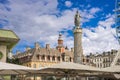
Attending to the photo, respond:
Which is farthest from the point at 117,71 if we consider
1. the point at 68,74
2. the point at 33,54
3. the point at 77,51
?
the point at 33,54

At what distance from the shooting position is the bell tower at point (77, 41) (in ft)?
134

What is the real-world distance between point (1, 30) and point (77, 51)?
19498 millimetres

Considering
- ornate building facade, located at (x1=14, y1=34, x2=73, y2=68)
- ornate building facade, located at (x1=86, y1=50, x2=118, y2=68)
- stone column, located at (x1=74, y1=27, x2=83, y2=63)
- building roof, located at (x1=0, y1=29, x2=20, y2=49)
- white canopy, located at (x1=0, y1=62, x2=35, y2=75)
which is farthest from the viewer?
ornate building facade, located at (x1=86, y1=50, x2=118, y2=68)

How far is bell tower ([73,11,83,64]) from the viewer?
40.8m

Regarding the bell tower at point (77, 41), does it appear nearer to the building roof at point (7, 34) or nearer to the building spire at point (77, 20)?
the building spire at point (77, 20)

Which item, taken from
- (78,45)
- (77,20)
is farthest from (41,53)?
(78,45)

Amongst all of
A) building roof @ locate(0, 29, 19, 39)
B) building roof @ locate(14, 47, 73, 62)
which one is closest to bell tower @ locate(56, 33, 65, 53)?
building roof @ locate(14, 47, 73, 62)

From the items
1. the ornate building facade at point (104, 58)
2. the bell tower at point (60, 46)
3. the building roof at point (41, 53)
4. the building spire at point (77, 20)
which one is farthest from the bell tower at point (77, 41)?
the ornate building facade at point (104, 58)

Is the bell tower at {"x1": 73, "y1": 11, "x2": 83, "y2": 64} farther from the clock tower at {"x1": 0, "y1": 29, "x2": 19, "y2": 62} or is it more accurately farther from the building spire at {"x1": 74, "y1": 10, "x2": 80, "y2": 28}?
the clock tower at {"x1": 0, "y1": 29, "x2": 19, "y2": 62}

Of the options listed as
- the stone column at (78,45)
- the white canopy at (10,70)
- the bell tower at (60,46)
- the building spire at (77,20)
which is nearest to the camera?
the white canopy at (10,70)

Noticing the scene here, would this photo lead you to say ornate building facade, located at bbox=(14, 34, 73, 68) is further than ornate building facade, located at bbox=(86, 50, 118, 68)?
No

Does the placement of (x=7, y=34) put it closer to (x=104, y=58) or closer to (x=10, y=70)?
(x=10, y=70)

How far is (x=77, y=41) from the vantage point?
42031mm

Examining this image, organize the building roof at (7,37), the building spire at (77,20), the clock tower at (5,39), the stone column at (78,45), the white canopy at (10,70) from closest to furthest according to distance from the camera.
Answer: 1. the white canopy at (10,70)
2. the building roof at (7,37)
3. the clock tower at (5,39)
4. the stone column at (78,45)
5. the building spire at (77,20)
